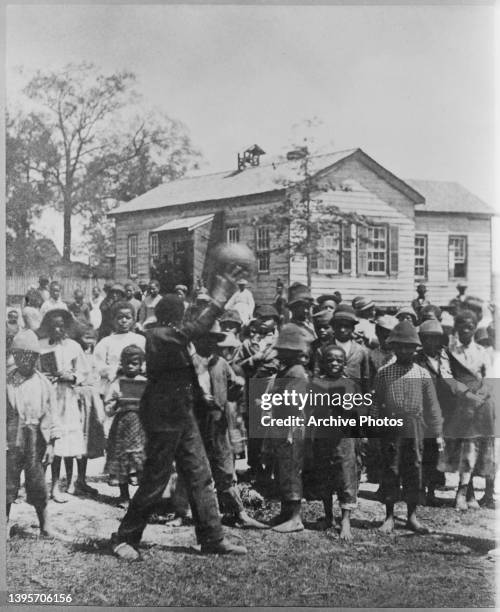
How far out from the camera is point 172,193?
4574mm

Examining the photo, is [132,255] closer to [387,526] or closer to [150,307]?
[150,307]

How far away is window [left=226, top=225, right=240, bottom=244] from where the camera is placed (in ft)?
14.7

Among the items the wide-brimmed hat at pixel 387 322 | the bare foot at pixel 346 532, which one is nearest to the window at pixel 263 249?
the wide-brimmed hat at pixel 387 322

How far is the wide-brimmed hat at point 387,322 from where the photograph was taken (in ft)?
14.5

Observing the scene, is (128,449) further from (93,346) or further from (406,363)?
(406,363)

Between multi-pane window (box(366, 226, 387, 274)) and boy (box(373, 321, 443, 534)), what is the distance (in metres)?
0.43

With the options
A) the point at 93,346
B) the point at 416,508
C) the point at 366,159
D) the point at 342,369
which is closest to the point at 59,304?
the point at 93,346

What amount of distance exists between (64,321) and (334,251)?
1.80 m

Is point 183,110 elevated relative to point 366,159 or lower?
elevated

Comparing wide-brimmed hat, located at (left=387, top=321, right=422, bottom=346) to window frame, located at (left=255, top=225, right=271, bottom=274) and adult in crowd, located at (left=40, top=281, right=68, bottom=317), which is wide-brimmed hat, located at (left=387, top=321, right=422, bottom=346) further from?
adult in crowd, located at (left=40, top=281, right=68, bottom=317)

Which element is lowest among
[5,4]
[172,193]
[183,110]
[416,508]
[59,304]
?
[416,508]

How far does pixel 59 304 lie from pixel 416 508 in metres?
2.62

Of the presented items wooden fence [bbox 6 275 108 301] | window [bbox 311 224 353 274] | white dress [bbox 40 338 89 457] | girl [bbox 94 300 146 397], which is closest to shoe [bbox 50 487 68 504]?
white dress [bbox 40 338 89 457]

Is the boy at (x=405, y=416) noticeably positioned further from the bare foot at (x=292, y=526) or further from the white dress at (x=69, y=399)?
the white dress at (x=69, y=399)
